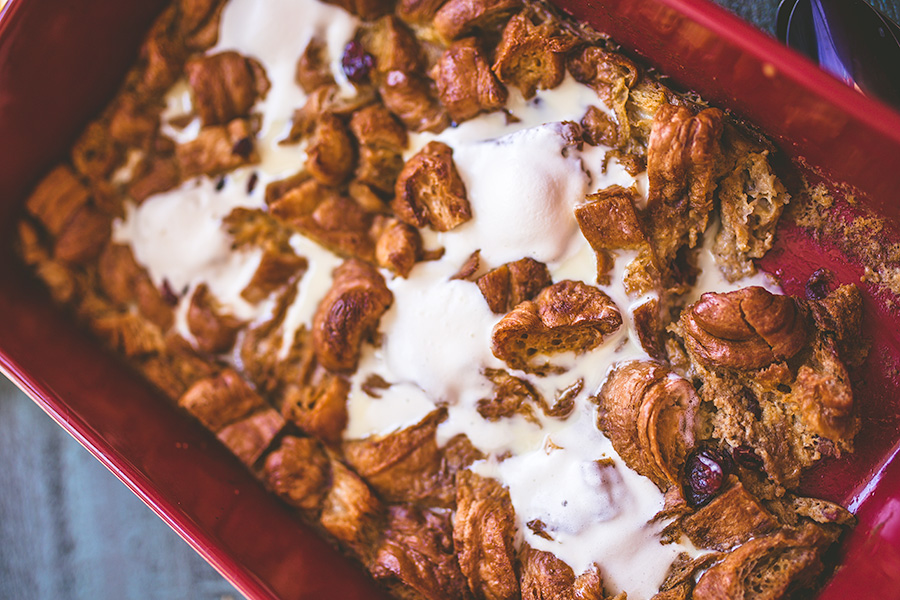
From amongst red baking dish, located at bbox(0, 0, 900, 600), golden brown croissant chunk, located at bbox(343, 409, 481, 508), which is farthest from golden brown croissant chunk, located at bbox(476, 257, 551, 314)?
red baking dish, located at bbox(0, 0, 900, 600)

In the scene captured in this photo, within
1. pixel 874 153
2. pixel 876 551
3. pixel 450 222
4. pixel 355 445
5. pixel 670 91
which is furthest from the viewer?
pixel 355 445

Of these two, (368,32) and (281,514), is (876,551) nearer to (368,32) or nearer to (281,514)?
(281,514)

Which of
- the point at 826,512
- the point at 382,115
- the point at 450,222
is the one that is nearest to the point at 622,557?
the point at 826,512

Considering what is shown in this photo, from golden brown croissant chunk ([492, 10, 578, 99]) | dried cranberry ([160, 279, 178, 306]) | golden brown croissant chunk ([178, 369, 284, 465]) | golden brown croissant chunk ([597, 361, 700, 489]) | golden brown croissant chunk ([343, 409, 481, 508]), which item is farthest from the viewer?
dried cranberry ([160, 279, 178, 306])

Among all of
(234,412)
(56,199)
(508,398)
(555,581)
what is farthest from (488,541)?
(56,199)

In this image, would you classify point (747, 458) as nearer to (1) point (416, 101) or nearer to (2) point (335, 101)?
(1) point (416, 101)

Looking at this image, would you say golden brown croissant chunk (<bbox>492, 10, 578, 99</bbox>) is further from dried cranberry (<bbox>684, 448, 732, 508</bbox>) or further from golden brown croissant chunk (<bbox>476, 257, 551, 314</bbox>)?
dried cranberry (<bbox>684, 448, 732, 508</bbox>)
